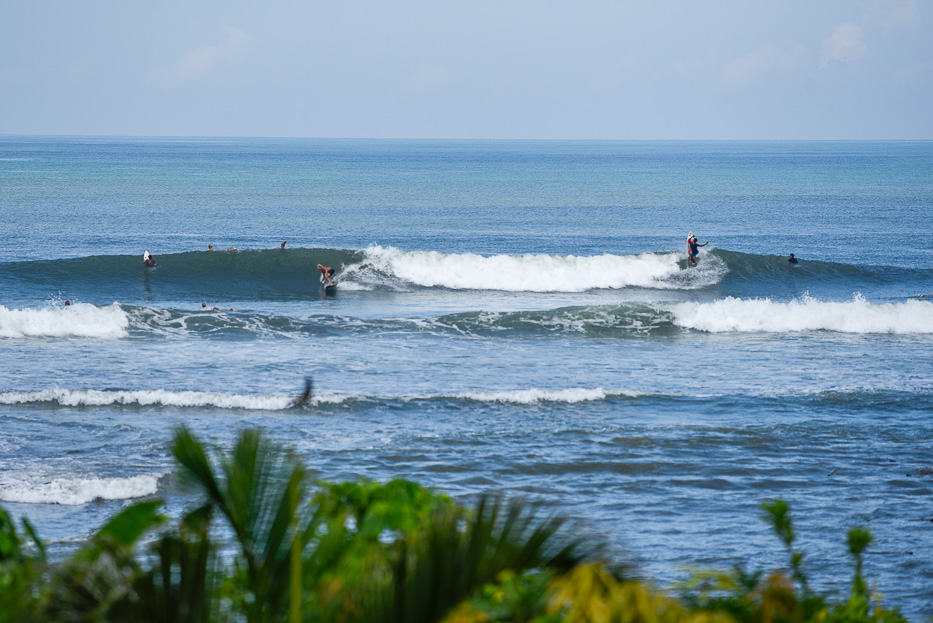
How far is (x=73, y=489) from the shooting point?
1265cm

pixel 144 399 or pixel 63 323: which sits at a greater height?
pixel 63 323

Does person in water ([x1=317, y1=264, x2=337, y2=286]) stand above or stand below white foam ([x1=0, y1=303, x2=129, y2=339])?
above

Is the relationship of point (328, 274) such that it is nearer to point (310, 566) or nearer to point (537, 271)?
point (537, 271)

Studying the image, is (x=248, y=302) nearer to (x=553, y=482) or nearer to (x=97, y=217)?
(x=553, y=482)

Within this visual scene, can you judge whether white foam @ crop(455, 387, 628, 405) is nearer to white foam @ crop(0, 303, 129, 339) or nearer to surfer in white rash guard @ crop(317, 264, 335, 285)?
white foam @ crop(0, 303, 129, 339)

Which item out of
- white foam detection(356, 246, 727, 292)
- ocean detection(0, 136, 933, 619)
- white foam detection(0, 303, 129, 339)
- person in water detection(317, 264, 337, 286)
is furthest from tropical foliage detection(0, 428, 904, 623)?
white foam detection(356, 246, 727, 292)

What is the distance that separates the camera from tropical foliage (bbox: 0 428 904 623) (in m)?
3.32

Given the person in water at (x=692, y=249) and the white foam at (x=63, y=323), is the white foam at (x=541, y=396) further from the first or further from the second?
the person in water at (x=692, y=249)

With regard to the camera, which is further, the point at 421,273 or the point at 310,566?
the point at 421,273

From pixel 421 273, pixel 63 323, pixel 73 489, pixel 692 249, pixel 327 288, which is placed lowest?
pixel 73 489

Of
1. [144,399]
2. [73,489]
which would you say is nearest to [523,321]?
[144,399]

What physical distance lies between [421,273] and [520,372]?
56.1ft

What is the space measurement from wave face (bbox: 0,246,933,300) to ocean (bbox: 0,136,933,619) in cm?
12

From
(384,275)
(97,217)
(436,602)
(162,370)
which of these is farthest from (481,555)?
(97,217)
